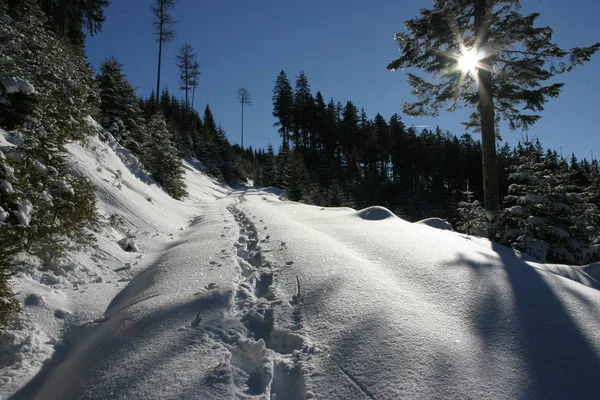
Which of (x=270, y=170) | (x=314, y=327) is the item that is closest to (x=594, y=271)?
(x=314, y=327)

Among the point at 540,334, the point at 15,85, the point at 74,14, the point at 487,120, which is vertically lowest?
the point at 540,334

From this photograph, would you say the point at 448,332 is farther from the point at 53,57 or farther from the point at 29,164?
the point at 53,57

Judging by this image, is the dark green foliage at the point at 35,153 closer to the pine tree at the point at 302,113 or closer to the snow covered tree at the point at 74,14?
the snow covered tree at the point at 74,14

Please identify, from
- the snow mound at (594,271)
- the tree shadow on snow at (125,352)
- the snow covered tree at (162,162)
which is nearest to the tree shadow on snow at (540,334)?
the snow mound at (594,271)

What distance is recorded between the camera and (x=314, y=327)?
9.74 ft

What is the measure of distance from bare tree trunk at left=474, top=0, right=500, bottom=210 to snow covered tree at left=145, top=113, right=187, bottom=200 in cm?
1364

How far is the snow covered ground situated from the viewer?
220cm

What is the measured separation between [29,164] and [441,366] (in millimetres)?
6018

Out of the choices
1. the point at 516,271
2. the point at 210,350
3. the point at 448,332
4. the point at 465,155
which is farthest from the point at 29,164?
the point at 465,155

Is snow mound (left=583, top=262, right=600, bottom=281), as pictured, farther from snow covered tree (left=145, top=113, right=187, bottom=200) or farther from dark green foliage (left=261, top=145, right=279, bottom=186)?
dark green foliage (left=261, top=145, right=279, bottom=186)

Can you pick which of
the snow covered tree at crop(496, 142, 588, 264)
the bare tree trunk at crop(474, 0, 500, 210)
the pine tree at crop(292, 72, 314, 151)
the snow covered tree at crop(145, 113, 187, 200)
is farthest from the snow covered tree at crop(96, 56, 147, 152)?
the pine tree at crop(292, 72, 314, 151)

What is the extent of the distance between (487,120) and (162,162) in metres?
14.5

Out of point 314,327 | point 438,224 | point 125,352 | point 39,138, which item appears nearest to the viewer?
point 125,352

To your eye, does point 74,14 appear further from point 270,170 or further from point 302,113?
point 302,113
